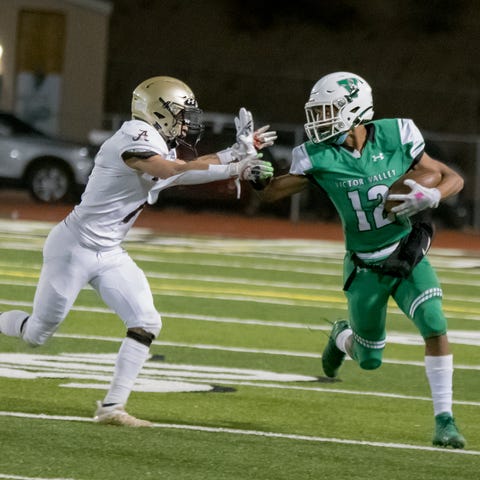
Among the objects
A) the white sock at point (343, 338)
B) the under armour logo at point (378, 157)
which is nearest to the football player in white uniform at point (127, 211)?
the under armour logo at point (378, 157)

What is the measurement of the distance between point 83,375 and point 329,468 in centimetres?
287

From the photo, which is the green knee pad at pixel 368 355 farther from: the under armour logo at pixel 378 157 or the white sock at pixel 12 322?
the white sock at pixel 12 322

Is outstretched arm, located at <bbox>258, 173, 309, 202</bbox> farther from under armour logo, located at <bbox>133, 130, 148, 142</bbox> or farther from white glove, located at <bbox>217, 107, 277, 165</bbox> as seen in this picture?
under armour logo, located at <bbox>133, 130, 148, 142</bbox>

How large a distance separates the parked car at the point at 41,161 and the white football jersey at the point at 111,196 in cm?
1757

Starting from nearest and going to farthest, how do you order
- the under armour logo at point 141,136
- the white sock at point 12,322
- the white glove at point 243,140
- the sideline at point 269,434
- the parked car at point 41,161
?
the sideline at point 269,434 < the white glove at point 243,140 < the under armour logo at point 141,136 < the white sock at point 12,322 < the parked car at point 41,161

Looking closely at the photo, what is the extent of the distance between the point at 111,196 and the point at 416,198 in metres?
1.44

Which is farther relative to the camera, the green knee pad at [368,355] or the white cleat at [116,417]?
the green knee pad at [368,355]

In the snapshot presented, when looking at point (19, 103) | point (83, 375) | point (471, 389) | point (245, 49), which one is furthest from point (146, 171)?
point (245, 49)

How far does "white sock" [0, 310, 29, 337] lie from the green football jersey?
1.58 meters

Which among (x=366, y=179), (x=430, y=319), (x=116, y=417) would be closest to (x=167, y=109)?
(x=366, y=179)

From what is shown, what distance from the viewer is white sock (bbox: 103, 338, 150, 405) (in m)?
8.12

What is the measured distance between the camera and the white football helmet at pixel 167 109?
8.38m

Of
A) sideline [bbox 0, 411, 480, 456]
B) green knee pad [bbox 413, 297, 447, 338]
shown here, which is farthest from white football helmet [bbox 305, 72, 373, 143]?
sideline [bbox 0, 411, 480, 456]

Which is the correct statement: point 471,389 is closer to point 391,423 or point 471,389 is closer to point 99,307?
point 391,423
